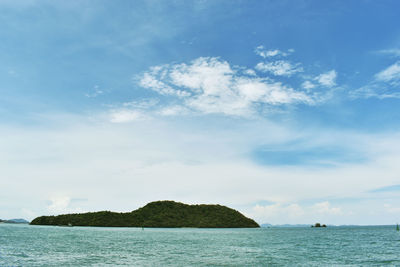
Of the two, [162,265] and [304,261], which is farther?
[304,261]

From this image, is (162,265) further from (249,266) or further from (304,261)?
(304,261)

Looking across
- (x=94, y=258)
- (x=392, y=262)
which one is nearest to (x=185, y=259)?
(x=94, y=258)

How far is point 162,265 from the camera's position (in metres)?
43.0

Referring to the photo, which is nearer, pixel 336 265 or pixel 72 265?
pixel 72 265

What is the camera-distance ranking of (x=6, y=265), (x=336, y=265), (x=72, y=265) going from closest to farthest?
(x=6, y=265) → (x=72, y=265) → (x=336, y=265)

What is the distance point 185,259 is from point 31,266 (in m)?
21.7

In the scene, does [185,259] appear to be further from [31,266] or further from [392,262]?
[392,262]

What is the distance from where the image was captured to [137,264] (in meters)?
43.6

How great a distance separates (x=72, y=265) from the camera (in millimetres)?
41656

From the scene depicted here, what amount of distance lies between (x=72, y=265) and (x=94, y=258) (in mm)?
7531

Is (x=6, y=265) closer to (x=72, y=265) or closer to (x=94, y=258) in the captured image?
(x=72, y=265)

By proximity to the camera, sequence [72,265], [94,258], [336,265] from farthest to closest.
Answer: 1. [94,258]
2. [336,265]
3. [72,265]

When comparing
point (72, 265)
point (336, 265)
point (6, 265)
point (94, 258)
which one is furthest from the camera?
point (94, 258)

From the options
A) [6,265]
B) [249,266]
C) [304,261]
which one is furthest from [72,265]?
[304,261]
